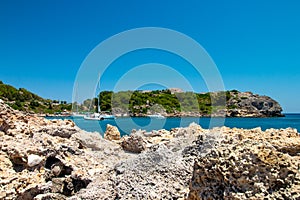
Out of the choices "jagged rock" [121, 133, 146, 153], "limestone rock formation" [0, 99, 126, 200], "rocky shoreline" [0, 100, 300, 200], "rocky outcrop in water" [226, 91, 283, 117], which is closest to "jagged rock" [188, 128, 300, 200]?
"rocky shoreline" [0, 100, 300, 200]

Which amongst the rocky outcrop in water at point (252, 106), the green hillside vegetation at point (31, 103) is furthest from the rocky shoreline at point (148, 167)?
the rocky outcrop in water at point (252, 106)

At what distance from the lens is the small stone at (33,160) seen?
4.96 m

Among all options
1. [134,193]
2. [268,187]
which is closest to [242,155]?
[268,187]

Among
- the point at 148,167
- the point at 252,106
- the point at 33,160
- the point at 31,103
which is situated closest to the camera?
the point at 148,167

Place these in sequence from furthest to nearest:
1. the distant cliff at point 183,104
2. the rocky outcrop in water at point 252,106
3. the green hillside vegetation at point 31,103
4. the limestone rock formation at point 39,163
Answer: the rocky outcrop in water at point 252,106, the green hillside vegetation at point 31,103, the distant cliff at point 183,104, the limestone rock formation at point 39,163

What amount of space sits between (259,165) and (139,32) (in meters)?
11.8

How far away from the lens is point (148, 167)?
423 centimetres

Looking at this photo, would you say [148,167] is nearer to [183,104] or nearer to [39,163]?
[39,163]

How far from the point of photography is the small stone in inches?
195

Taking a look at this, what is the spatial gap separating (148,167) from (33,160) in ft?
6.79

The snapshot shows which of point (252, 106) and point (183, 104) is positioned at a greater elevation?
point (252, 106)

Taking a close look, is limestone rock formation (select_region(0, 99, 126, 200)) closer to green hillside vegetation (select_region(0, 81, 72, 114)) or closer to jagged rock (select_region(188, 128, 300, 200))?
jagged rock (select_region(188, 128, 300, 200))

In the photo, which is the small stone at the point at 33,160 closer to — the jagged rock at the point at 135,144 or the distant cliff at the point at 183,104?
the jagged rock at the point at 135,144

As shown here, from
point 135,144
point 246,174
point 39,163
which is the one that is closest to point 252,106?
point 135,144
